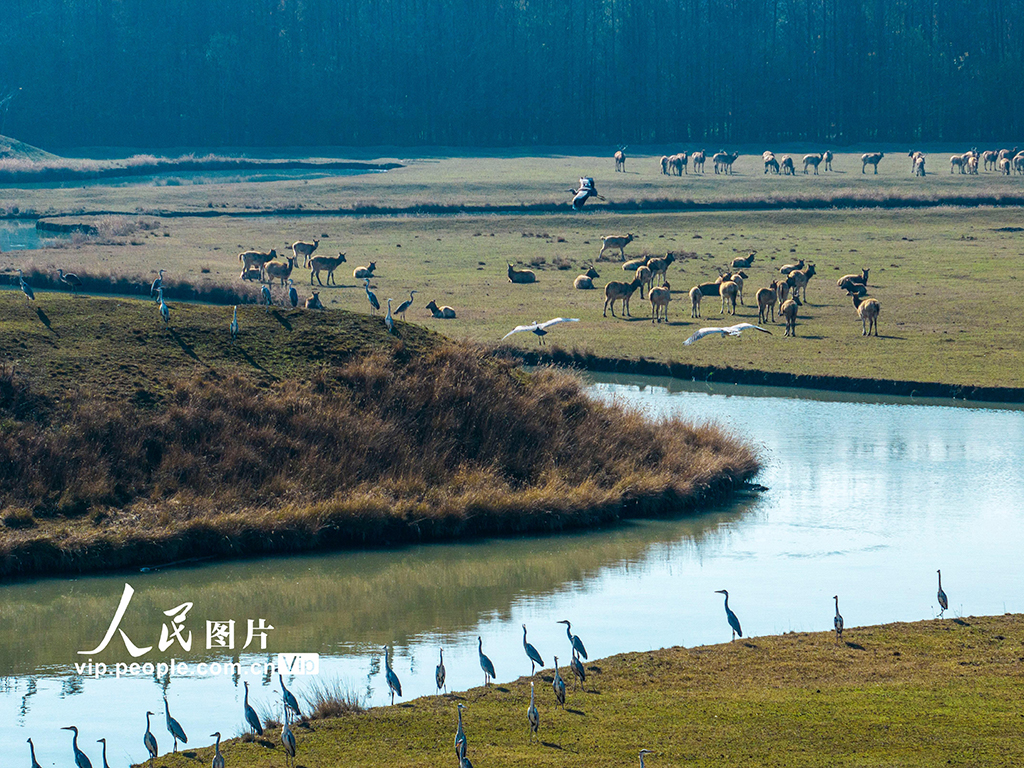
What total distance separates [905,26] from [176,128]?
315 feet

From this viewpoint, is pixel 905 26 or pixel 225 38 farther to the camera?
pixel 225 38

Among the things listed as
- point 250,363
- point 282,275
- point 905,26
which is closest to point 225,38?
point 905,26

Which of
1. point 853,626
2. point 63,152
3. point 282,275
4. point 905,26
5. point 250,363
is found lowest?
point 853,626

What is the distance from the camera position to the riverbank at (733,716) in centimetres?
1418

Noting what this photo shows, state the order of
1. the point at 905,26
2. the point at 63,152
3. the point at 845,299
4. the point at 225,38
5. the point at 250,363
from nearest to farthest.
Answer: the point at 250,363 → the point at 845,299 → the point at 63,152 → the point at 905,26 → the point at 225,38

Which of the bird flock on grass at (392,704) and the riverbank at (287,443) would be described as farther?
the riverbank at (287,443)

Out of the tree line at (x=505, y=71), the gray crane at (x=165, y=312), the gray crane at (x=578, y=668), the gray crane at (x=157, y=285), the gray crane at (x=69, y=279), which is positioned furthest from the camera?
the tree line at (x=505, y=71)

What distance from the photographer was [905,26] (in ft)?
538

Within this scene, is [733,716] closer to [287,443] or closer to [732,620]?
[732,620]

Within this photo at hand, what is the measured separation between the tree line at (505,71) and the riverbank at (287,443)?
422 ft

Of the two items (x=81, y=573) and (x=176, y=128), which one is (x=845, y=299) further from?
(x=176, y=128)

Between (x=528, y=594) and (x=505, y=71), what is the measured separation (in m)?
154

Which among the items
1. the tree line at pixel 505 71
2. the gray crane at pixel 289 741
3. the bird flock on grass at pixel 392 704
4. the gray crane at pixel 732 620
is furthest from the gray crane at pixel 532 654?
the tree line at pixel 505 71

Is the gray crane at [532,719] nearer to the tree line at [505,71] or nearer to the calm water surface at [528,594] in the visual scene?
the calm water surface at [528,594]
